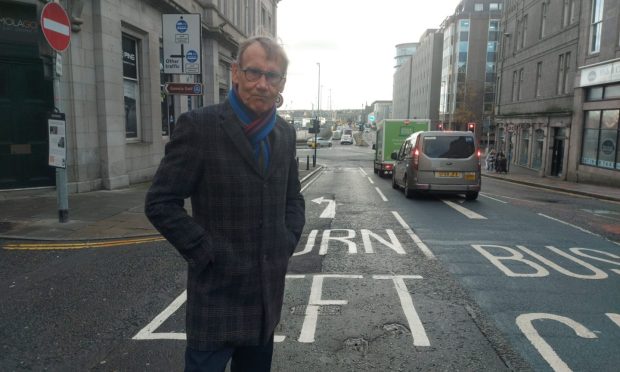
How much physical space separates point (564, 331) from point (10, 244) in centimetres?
735

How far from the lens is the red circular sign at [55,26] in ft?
24.2

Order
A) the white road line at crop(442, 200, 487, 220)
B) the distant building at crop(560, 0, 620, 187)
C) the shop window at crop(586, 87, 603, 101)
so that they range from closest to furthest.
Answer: the white road line at crop(442, 200, 487, 220) → the distant building at crop(560, 0, 620, 187) → the shop window at crop(586, 87, 603, 101)

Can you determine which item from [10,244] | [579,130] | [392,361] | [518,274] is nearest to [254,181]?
[392,361]

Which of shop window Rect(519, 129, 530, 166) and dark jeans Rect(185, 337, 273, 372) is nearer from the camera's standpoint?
dark jeans Rect(185, 337, 273, 372)

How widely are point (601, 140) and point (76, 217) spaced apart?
74.6 feet

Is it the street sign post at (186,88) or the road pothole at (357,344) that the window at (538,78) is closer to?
the street sign post at (186,88)

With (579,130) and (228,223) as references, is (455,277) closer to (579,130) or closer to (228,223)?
(228,223)

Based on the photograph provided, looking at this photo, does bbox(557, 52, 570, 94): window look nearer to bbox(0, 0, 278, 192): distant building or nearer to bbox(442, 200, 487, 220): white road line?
bbox(442, 200, 487, 220): white road line

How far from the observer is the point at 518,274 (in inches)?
221

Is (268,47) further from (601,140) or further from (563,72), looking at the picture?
(563,72)

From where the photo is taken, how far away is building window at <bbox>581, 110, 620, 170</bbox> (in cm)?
2041

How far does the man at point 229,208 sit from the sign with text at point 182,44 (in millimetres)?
7620

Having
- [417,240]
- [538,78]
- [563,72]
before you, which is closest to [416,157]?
[417,240]

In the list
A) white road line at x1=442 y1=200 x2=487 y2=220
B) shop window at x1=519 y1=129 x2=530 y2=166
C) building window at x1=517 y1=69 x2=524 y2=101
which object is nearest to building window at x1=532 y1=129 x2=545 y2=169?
shop window at x1=519 y1=129 x2=530 y2=166
